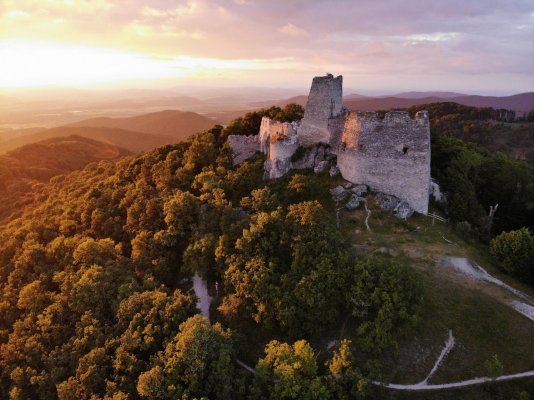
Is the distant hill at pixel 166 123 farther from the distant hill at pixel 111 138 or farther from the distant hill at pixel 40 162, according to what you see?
the distant hill at pixel 40 162

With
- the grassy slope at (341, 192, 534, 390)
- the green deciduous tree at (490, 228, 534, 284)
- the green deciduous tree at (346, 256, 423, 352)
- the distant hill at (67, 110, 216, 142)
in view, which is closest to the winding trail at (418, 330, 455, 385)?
the grassy slope at (341, 192, 534, 390)

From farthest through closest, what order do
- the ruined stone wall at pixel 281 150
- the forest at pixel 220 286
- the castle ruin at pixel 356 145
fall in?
the ruined stone wall at pixel 281 150 → the castle ruin at pixel 356 145 → the forest at pixel 220 286

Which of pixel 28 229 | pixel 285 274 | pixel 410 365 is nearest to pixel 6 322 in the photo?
pixel 28 229

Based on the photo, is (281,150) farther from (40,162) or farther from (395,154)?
(40,162)

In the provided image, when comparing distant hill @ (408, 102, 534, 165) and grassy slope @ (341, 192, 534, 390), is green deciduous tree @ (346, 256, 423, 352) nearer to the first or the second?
grassy slope @ (341, 192, 534, 390)

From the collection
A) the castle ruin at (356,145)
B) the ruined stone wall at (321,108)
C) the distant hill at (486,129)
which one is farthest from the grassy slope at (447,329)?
the distant hill at (486,129)

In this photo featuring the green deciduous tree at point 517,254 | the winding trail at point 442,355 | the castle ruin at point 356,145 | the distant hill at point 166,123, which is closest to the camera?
the winding trail at point 442,355
